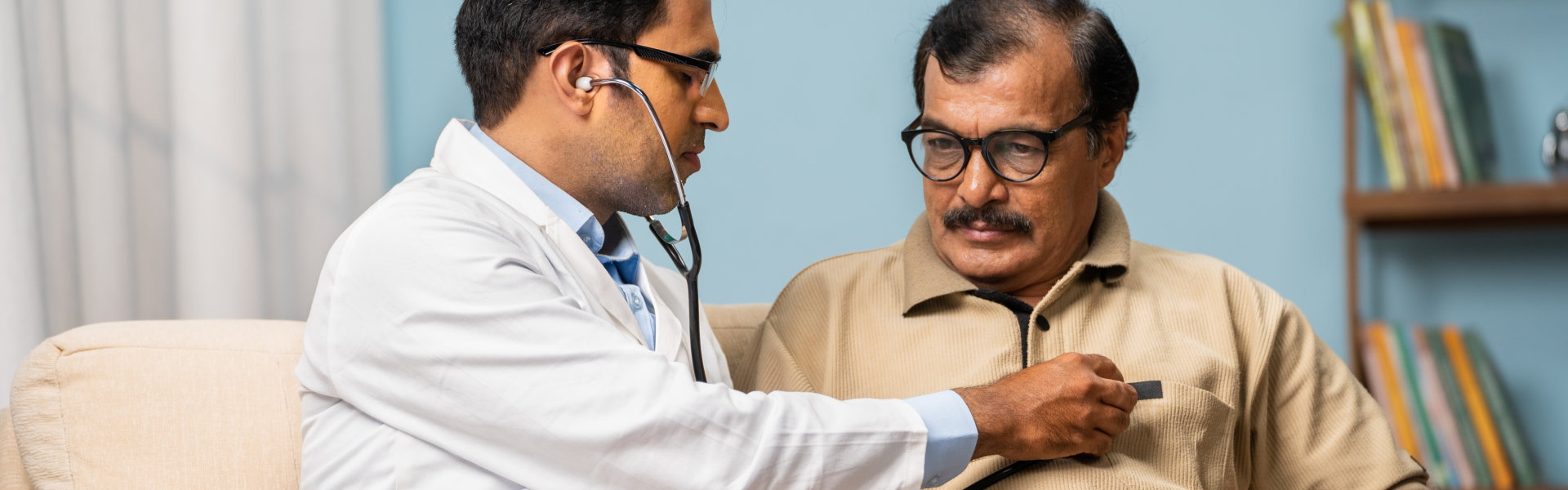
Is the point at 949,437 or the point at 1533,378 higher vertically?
the point at 949,437

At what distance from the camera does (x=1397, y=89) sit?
1.92m

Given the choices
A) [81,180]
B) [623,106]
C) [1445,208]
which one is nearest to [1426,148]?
[1445,208]

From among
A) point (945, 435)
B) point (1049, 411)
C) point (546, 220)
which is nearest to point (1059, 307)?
point (1049, 411)

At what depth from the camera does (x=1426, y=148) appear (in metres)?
1.92

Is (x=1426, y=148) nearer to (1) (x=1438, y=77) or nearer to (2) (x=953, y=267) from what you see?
(1) (x=1438, y=77)

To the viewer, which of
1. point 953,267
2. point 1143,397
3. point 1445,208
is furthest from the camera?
point 1445,208

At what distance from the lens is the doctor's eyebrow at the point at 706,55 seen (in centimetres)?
126

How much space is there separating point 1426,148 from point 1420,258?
29 cm

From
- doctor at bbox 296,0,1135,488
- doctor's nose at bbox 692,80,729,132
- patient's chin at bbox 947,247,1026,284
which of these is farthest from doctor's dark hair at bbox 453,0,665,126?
patient's chin at bbox 947,247,1026,284

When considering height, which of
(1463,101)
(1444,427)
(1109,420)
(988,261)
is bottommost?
(1444,427)

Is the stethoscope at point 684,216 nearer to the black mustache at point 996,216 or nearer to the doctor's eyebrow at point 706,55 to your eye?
the doctor's eyebrow at point 706,55

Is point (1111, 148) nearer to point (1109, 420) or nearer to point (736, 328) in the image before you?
point (1109, 420)

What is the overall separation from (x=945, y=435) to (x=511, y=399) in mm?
398

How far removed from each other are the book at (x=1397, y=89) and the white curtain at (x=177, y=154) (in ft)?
5.98
